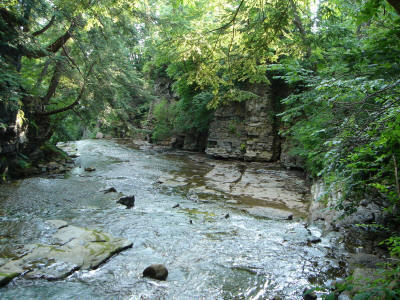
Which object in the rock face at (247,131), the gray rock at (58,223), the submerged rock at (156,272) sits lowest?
the gray rock at (58,223)

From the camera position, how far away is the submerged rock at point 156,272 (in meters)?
3.33

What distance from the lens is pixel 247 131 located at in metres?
15.1

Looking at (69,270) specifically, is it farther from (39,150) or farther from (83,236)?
(39,150)

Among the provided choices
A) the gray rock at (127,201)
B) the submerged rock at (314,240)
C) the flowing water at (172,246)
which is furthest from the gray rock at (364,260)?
the gray rock at (127,201)

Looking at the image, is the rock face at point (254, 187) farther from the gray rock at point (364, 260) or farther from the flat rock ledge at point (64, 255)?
the flat rock ledge at point (64, 255)

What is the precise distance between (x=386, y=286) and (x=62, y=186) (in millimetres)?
8306

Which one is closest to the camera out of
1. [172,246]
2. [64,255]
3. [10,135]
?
[64,255]

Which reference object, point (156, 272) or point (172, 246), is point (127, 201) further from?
point (156, 272)

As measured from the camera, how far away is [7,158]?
843 cm

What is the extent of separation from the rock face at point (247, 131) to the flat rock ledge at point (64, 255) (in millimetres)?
11268

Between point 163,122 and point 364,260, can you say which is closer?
point 364,260

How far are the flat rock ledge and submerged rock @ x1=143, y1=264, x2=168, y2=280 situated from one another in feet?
2.44

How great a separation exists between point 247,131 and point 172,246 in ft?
37.8

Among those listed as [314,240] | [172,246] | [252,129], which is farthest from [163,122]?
[314,240]
